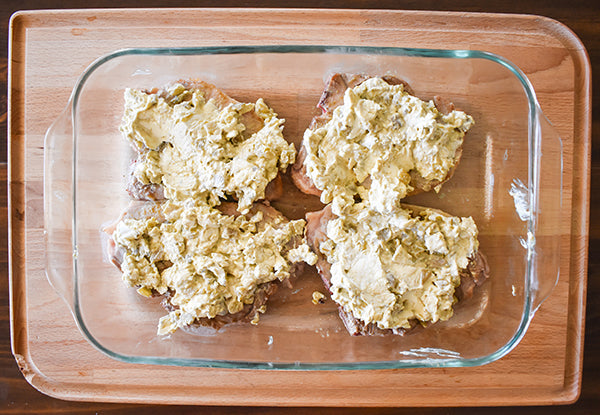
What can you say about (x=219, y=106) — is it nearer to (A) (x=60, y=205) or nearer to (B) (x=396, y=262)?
(A) (x=60, y=205)

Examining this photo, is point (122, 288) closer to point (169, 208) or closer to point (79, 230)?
point (79, 230)

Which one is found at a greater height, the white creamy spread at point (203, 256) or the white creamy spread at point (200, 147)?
the white creamy spread at point (200, 147)

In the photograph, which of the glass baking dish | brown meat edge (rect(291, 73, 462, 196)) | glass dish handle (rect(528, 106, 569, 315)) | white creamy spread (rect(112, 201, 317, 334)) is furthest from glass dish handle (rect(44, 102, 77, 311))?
glass dish handle (rect(528, 106, 569, 315))

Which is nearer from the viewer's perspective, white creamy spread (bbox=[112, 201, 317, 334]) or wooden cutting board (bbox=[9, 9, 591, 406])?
white creamy spread (bbox=[112, 201, 317, 334])

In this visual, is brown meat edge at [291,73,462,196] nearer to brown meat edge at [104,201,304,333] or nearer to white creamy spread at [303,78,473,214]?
white creamy spread at [303,78,473,214]

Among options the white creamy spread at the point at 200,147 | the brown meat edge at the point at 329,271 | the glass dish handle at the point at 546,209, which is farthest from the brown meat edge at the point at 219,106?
the glass dish handle at the point at 546,209

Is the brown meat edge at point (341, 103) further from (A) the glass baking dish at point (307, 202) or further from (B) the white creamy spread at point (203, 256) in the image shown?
(B) the white creamy spread at point (203, 256)
